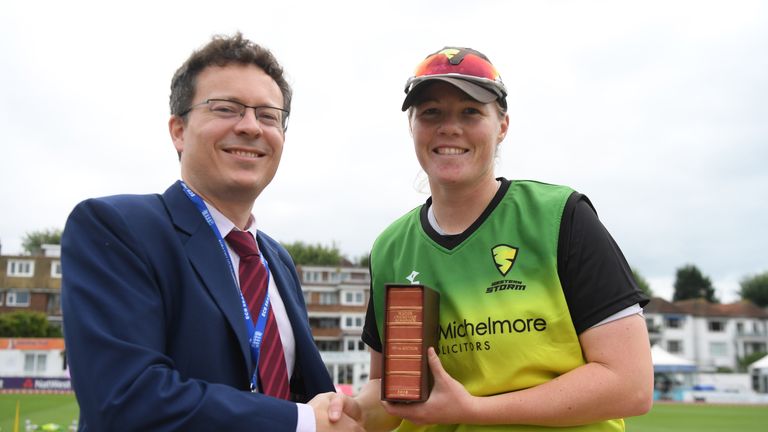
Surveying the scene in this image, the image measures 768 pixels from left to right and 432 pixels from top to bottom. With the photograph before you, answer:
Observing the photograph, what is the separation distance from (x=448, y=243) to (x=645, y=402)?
115cm

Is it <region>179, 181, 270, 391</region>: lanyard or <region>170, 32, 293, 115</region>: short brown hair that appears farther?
<region>170, 32, 293, 115</region>: short brown hair

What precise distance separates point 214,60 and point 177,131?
0.42 metres

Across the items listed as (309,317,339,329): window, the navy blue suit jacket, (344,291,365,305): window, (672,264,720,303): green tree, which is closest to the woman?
the navy blue suit jacket

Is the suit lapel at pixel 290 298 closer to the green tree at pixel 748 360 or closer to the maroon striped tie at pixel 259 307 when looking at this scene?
the maroon striped tie at pixel 259 307

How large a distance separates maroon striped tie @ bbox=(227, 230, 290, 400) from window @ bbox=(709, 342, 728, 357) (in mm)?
83106

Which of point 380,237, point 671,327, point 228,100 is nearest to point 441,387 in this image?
point 380,237

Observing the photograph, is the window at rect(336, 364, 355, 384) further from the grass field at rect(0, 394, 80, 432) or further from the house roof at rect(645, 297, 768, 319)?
the house roof at rect(645, 297, 768, 319)

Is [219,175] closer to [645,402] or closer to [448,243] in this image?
[448,243]

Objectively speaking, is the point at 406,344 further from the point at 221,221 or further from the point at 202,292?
the point at 221,221

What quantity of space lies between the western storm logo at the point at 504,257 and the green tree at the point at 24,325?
5681 centimetres

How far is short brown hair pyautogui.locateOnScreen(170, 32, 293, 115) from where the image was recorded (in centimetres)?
354

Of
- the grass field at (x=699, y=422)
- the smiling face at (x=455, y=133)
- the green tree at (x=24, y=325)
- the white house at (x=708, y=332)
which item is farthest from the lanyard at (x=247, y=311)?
the white house at (x=708, y=332)

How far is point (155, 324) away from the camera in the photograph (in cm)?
283

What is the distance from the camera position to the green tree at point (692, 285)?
96.7 m
